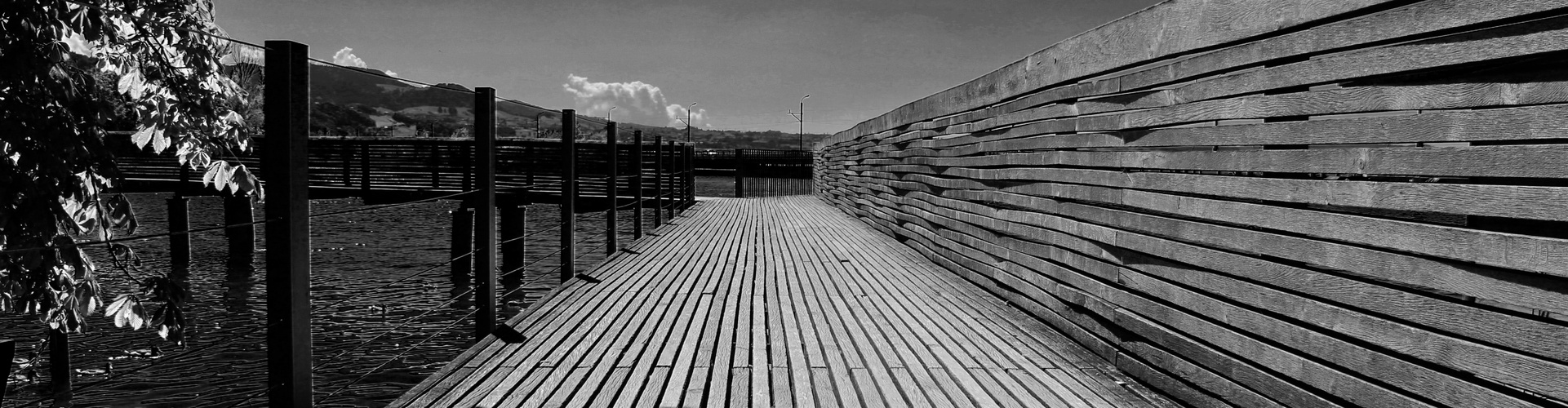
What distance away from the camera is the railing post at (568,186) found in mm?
4988

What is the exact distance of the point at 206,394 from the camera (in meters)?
5.94

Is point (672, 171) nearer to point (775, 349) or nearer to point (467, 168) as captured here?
point (467, 168)

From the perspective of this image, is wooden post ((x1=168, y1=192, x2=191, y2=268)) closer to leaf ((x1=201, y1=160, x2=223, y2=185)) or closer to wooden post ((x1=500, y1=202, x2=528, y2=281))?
wooden post ((x1=500, y1=202, x2=528, y2=281))

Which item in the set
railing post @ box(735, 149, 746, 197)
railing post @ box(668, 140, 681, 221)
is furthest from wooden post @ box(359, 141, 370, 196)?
railing post @ box(735, 149, 746, 197)

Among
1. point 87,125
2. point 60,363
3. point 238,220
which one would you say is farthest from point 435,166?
point 87,125

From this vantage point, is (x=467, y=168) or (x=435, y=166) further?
(x=435, y=166)

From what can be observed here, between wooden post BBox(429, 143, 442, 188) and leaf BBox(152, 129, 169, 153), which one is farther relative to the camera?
wooden post BBox(429, 143, 442, 188)

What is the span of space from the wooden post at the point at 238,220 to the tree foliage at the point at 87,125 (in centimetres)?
1085

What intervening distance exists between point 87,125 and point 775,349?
9.95 ft

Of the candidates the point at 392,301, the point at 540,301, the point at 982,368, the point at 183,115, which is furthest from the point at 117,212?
the point at 392,301

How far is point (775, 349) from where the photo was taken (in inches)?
149

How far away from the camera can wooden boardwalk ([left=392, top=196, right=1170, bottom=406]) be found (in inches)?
119

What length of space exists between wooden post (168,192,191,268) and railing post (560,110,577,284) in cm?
1085

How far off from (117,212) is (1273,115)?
4.64 meters
